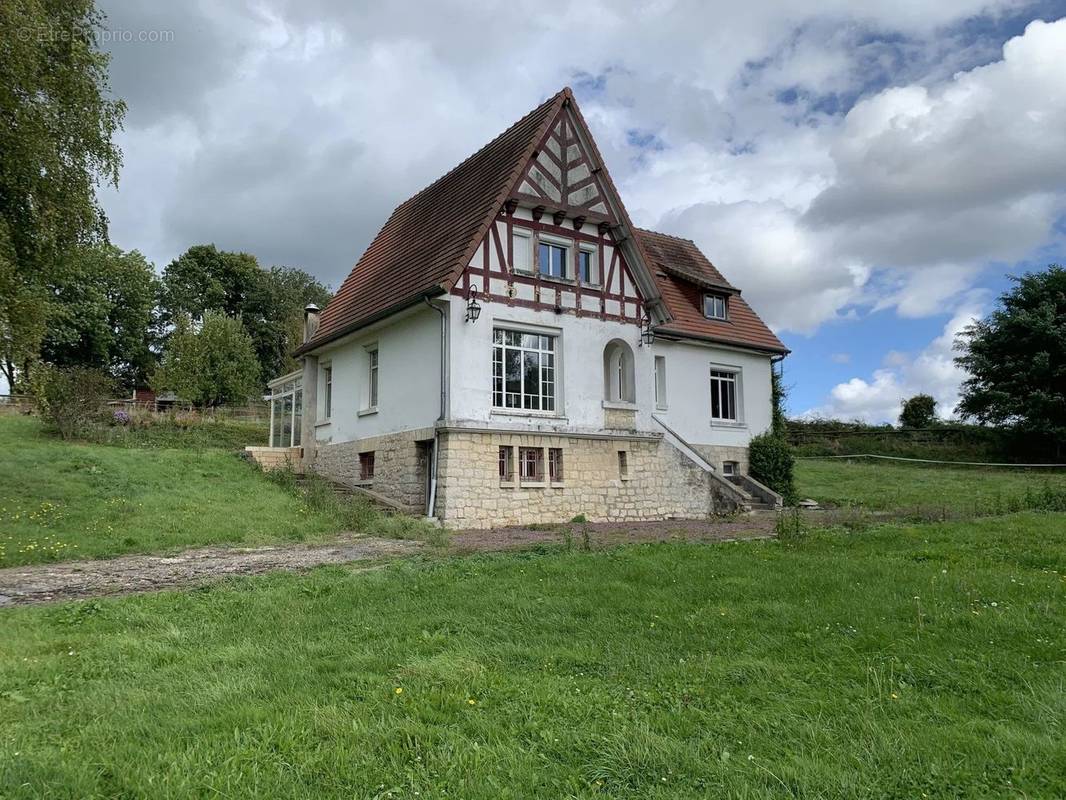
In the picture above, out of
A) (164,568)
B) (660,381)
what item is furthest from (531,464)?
(164,568)

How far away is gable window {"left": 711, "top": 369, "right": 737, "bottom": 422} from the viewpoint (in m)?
24.4

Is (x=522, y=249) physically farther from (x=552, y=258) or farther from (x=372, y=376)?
(x=372, y=376)

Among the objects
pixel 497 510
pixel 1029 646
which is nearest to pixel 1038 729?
pixel 1029 646

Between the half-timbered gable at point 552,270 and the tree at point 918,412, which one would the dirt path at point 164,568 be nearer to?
the half-timbered gable at point 552,270

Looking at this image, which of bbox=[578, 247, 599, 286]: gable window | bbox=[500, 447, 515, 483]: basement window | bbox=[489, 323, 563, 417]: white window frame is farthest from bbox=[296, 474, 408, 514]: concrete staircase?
bbox=[578, 247, 599, 286]: gable window

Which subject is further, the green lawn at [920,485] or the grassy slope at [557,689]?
the green lawn at [920,485]

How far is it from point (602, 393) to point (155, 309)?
44605mm

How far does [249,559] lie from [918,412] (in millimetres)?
39685

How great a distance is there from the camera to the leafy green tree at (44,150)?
11359 mm

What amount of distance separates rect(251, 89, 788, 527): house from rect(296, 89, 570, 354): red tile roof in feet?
0.24

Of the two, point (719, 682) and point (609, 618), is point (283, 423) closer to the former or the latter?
point (609, 618)

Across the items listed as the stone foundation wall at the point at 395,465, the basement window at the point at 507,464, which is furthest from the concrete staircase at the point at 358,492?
the basement window at the point at 507,464

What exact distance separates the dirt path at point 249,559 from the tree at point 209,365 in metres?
25.8

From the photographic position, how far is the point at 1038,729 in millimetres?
3881
